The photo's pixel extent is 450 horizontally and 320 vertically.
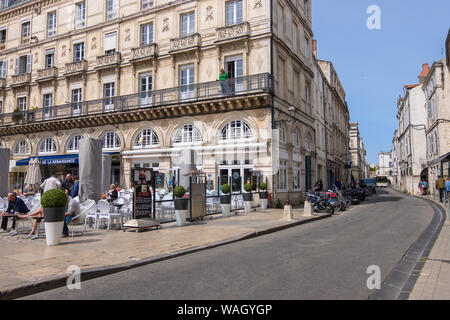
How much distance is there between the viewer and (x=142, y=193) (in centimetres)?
980

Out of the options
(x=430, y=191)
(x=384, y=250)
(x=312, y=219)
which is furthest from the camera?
(x=430, y=191)

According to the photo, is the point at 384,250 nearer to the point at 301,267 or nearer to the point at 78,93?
the point at 301,267

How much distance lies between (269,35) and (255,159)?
676 cm

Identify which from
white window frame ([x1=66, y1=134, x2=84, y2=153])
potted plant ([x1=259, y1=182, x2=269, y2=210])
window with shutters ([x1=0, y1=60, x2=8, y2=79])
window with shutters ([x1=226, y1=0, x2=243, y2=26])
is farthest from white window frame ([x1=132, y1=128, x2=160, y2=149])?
window with shutters ([x1=0, y1=60, x2=8, y2=79])

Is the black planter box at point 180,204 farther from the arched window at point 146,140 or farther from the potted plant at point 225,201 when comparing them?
the arched window at point 146,140

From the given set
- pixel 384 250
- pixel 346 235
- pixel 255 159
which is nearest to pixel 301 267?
pixel 384 250

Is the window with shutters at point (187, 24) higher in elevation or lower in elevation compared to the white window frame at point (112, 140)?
higher

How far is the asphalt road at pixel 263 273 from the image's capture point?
4180 mm

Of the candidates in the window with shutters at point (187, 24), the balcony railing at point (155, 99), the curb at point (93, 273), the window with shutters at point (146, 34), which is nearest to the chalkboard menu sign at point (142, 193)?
the curb at point (93, 273)

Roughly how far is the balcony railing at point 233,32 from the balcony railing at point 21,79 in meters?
17.5

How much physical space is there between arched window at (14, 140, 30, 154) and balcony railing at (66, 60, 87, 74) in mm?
7039

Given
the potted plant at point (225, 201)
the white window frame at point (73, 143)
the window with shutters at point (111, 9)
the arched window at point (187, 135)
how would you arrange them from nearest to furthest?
the potted plant at point (225, 201) < the arched window at point (187, 135) < the window with shutters at point (111, 9) < the white window frame at point (73, 143)
